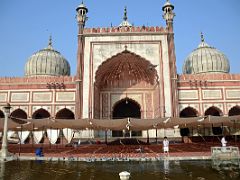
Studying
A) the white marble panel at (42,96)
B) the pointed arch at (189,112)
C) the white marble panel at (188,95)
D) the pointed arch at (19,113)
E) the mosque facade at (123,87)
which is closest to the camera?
the mosque facade at (123,87)

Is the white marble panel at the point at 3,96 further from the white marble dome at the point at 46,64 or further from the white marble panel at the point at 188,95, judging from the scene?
the white marble panel at the point at 188,95

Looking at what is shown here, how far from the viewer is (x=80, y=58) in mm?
20344

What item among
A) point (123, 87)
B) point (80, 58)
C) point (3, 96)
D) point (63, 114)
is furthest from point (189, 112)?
point (3, 96)

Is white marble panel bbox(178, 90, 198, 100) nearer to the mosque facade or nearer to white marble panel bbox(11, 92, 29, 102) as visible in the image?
the mosque facade

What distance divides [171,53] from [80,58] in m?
7.24

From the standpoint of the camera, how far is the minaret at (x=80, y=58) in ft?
63.4

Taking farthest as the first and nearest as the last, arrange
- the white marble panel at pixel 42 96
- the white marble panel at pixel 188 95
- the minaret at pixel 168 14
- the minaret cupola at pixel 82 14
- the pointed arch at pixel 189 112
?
1. the minaret cupola at pixel 82 14
2. the minaret at pixel 168 14
3. the white marble panel at pixel 42 96
4. the pointed arch at pixel 189 112
5. the white marble panel at pixel 188 95

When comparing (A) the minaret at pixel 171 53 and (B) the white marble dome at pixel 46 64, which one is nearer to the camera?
(A) the minaret at pixel 171 53

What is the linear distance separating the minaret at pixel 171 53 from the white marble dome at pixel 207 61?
594cm

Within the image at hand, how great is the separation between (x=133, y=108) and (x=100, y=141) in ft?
22.5

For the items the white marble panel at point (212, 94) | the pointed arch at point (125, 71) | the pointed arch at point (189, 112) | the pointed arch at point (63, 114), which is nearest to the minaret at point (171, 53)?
the pointed arch at point (125, 71)

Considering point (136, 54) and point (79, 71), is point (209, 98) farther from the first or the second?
point (79, 71)

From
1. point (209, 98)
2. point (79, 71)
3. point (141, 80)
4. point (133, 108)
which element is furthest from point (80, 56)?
point (209, 98)

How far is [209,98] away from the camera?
20.4 m
